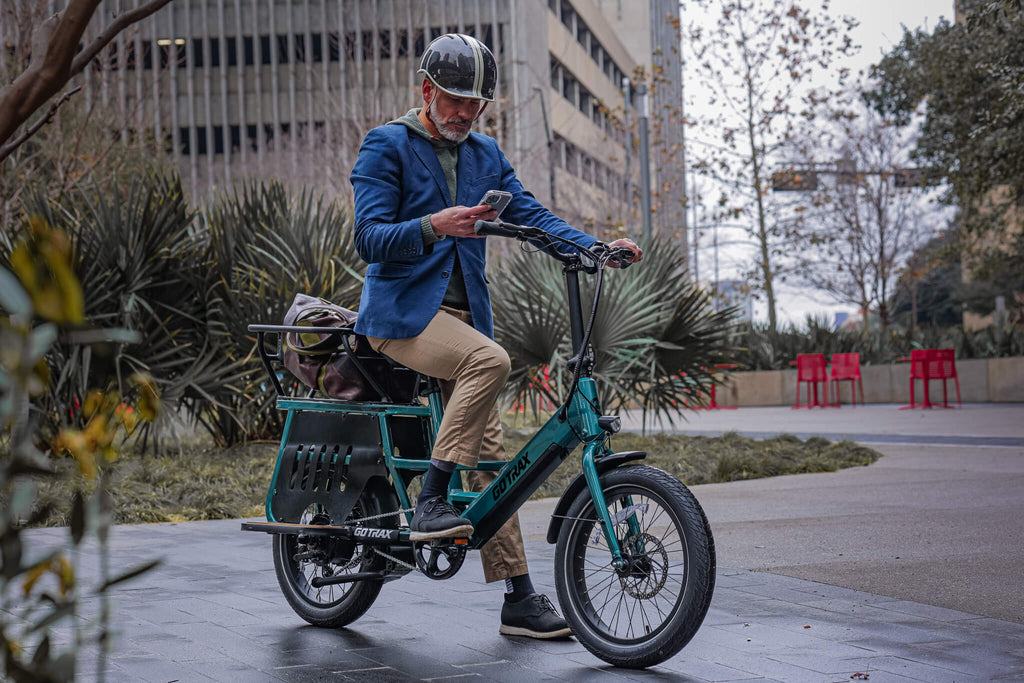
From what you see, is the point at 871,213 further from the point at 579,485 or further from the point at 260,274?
the point at 579,485

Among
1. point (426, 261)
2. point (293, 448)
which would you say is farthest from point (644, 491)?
point (293, 448)

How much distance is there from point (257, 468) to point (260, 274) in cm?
186

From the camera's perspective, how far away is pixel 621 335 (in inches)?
427

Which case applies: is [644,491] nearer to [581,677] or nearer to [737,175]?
[581,677]

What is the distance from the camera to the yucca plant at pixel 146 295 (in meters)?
10.4

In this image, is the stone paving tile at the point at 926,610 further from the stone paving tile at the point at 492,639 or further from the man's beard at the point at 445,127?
the man's beard at the point at 445,127

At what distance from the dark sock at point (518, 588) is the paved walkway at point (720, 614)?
163mm

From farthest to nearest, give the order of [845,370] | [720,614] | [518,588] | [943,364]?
1. [845,370]
2. [943,364]
3. [720,614]
4. [518,588]

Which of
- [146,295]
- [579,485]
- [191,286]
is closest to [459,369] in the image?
[579,485]

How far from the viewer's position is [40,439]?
34.0 ft

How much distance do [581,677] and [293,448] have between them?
1.61 metres

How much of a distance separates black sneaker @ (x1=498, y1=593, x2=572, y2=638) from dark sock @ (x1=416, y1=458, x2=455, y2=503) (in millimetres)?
556

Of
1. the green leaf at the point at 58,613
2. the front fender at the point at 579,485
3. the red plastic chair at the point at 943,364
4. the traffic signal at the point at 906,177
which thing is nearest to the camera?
the green leaf at the point at 58,613

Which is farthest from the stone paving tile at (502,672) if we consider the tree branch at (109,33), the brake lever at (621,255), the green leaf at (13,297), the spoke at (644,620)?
the green leaf at (13,297)
